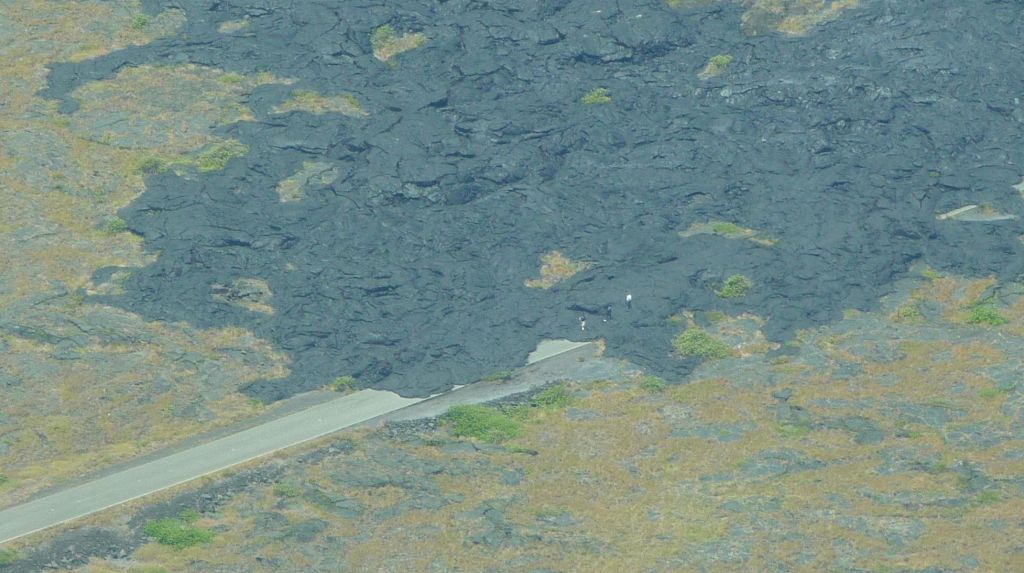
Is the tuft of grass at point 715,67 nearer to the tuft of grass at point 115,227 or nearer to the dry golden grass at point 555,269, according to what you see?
the dry golden grass at point 555,269

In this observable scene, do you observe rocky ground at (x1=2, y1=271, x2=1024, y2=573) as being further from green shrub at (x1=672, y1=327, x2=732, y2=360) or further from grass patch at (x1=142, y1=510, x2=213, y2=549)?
green shrub at (x1=672, y1=327, x2=732, y2=360)

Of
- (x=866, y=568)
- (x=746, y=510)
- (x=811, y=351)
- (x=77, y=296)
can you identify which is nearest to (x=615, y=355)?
(x=811, y=351)

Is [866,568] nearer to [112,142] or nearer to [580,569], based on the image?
[580,569]

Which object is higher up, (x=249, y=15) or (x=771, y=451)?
(x=249, y=15)

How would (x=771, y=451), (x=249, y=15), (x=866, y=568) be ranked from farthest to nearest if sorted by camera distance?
(x=249, y=15) < (x=771, y=451) < (x=866, y=568)

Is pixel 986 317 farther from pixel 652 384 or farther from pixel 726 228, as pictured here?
pixel 652 384
